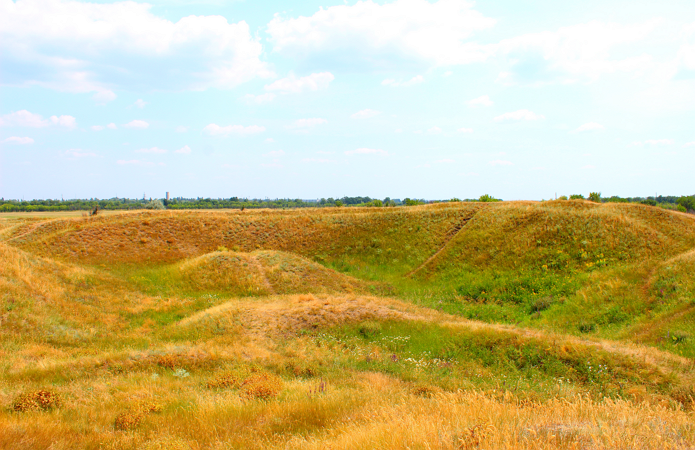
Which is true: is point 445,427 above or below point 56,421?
above

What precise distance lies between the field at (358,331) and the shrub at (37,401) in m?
0.05

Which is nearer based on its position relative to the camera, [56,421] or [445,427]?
[445,427]

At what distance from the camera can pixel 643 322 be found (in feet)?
56.7

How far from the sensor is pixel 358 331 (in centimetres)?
1659

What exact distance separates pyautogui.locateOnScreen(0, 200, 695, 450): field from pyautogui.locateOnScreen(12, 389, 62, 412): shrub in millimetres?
53

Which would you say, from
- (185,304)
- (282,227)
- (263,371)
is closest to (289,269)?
(185,304)

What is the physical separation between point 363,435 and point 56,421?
5.70 metres

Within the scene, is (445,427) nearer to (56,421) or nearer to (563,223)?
(56,421)

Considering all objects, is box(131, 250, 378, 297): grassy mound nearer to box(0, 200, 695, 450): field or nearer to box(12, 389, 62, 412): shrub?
box(0, 200, 695, 450): field

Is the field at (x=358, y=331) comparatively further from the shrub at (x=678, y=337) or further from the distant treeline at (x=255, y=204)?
the distant treeline at (x=255, y=204)

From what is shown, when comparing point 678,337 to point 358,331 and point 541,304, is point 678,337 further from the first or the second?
point 358,331

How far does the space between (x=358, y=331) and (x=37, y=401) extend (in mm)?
11282

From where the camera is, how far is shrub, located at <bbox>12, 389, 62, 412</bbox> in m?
7.47

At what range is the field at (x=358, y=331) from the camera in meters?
6.28
